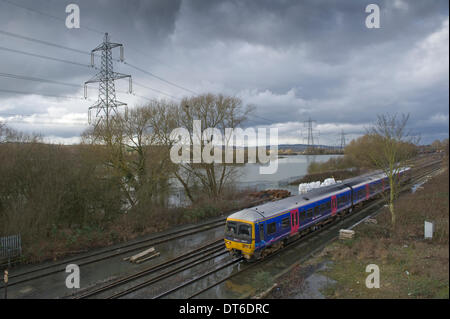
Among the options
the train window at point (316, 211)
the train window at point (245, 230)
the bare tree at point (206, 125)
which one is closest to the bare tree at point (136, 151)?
the bare tree at point (206, 125)

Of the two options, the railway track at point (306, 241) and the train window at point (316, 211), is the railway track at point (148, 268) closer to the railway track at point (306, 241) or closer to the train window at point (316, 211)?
the railway track at point (306, 241)

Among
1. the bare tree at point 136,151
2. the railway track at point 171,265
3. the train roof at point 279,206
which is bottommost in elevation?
the railway track at point 171,265

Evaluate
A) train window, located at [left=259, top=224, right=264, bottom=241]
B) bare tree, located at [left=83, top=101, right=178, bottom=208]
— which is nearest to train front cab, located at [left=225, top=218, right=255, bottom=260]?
train window, located at [left=259, top=224, right=264, bottom=241]

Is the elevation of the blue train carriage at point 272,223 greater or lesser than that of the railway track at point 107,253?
greater

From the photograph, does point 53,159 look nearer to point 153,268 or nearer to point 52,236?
point 52,236

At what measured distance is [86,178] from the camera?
15523 mm

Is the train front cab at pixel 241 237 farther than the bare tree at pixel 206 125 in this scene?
No

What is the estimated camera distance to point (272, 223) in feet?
39.4

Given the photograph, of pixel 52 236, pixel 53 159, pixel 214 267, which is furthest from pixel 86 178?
pixel 214 267

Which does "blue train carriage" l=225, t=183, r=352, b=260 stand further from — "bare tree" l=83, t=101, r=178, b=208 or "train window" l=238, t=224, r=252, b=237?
"bare tree" l=83, t=101, r=178, b=208

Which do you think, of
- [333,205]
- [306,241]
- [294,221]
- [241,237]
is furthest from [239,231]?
[333,205]

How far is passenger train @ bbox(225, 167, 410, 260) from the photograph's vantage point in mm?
11375

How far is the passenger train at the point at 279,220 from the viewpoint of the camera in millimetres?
11375
